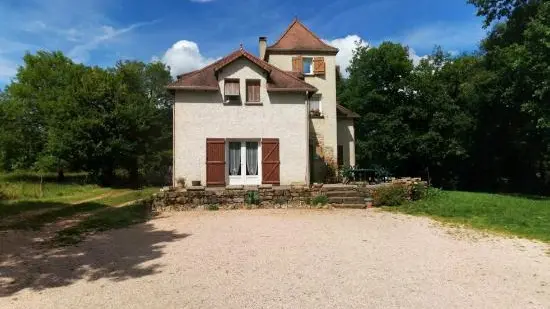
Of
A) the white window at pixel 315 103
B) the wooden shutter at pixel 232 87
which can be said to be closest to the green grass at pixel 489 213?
the white window at pixel 315 103

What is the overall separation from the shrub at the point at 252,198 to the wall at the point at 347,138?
1058cm

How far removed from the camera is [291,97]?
19125 millimetres

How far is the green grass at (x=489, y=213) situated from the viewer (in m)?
11.3

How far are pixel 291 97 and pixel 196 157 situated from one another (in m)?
5.29

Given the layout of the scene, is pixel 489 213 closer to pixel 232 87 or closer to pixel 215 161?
pixel 215 161

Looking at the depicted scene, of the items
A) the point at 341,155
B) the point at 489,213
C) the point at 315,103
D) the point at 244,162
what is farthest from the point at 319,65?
the point at 489,213

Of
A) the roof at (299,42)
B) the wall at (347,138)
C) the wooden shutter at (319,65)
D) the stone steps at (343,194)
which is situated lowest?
the stone steps at (343,194)

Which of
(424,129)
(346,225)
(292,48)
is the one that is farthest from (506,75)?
(346,225)

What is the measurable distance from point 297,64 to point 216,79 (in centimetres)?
633

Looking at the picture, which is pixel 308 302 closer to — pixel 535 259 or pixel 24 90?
pixel 535 259

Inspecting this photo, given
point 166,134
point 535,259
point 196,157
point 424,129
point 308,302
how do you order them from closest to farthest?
1. point 308,302
2. point 535,259
3. point 196,157
4. point 424,129
5. point 166,134

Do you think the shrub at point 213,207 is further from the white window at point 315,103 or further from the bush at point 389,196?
the white window at point 315,103

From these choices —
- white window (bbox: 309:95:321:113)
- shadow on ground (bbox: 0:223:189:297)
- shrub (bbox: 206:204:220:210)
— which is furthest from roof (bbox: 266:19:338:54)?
shadow on ground (bbox: 0:223:189:297)

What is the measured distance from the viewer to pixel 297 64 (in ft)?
76.8
